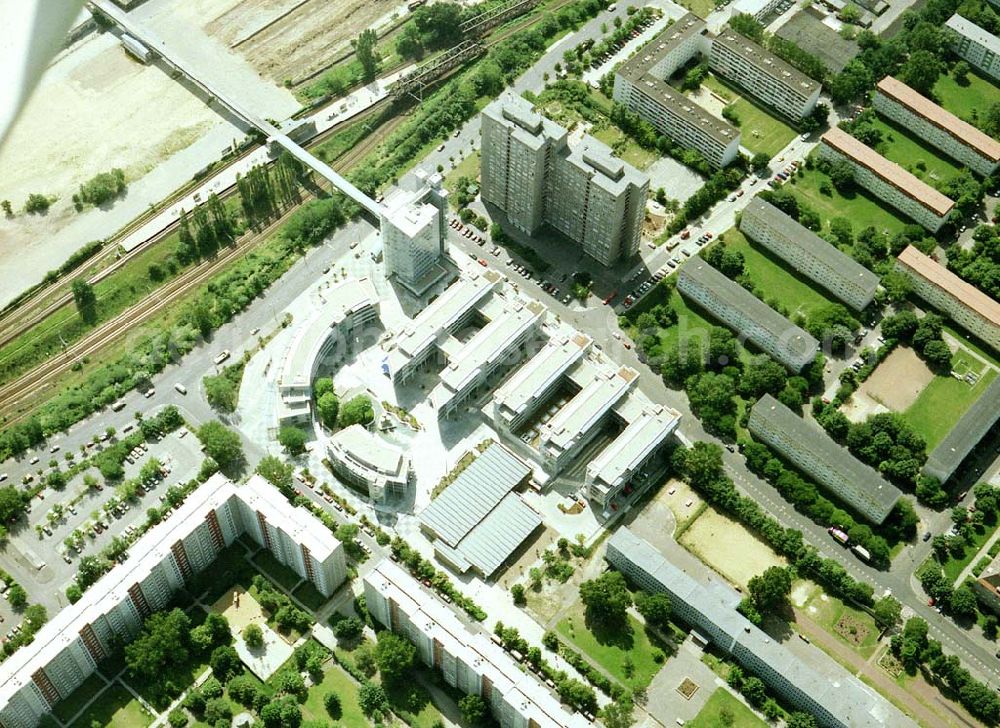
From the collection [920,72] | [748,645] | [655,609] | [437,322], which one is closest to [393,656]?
[655,609]

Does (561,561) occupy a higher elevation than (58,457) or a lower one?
higher

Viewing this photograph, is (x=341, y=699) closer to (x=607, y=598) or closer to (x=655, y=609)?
(x=607, y=598)

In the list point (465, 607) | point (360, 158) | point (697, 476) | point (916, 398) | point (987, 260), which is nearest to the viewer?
point (465, 607)

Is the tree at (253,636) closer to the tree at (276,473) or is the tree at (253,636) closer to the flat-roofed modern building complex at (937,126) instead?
the tree at (276,473)

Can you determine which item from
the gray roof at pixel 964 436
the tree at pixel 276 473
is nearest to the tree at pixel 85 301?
the tree at pixel 276 473

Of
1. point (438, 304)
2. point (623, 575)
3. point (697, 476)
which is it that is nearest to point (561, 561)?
point (623, 575)

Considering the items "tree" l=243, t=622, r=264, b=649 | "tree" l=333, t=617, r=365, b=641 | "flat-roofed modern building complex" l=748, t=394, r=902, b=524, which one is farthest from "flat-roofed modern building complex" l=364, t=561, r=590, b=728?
"flat-roofed modern building complex" l=748, t=394, r=902, b=524

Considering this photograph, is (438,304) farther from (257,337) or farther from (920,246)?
(920,246)
